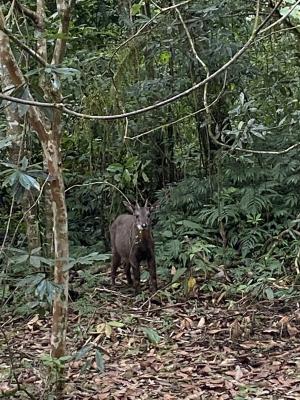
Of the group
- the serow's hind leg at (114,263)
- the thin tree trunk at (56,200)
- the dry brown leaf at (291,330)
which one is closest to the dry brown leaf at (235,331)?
the dry brown leaf at (291,330)

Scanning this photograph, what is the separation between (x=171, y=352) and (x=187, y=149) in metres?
5.27

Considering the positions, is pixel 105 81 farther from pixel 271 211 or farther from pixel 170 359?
pixel 170 359

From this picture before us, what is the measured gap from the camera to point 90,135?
8492mm

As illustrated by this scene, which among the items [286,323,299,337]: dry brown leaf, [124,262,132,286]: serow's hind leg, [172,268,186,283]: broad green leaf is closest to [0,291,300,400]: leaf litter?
[286,323,299,337]: dry brown leaf

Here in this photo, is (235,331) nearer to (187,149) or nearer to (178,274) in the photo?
(178,274)

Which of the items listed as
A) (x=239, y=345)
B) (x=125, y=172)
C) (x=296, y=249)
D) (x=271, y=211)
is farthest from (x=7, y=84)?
(x=271, y=211)

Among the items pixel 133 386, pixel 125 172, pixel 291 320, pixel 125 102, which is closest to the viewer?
pixel 133 386

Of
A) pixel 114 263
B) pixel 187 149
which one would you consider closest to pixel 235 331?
pixel 114 263

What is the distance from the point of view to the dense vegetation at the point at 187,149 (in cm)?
762

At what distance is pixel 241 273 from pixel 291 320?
162cm

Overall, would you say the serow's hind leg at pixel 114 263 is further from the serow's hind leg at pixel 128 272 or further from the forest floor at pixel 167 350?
the forest floor at pixel 167 350

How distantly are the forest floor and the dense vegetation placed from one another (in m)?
0.43

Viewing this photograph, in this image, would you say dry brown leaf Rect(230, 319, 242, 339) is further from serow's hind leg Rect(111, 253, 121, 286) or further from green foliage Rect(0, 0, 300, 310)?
serow's hind leg Rect(111, 253, 121, 286)

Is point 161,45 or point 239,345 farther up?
point 161,45
